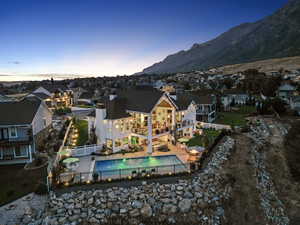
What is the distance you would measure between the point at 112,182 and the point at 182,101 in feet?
59.5

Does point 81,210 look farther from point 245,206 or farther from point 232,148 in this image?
point 232,148

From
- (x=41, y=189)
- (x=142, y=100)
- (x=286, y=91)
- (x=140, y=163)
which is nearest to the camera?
(x=41, y=189)

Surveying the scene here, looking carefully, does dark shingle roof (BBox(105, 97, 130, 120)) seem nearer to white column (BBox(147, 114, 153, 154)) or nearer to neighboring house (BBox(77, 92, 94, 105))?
white column (BBox(147, 114, 153, 154))

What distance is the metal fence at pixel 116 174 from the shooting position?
16.1m

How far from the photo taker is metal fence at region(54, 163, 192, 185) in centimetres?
1609

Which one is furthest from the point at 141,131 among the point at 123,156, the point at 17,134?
the point at 17,134

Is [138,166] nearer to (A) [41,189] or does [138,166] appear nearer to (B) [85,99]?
(A) [41,189]

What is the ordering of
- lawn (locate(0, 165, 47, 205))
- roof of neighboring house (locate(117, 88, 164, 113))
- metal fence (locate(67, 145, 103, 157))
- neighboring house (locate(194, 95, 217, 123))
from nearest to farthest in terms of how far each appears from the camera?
lawn (locate(0, 165, 47, 205)), metal fence (locate(67, 145, 103, 157)), roof of neighboring house (locate(117, 88, 164, 113)), neighboring house (locate(194, 95, 217, 123))

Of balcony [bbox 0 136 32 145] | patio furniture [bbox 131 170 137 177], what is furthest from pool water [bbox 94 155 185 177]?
balcony [bbox 0 136 32 145]

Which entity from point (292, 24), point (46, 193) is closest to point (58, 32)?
point (46, 193)

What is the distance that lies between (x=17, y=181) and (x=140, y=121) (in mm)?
13983

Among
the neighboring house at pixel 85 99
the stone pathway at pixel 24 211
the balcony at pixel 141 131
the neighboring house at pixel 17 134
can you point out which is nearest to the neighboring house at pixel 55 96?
the neighboring house at pixel 85 99

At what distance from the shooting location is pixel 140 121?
82.2ft

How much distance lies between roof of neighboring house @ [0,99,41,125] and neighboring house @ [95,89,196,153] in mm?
7470
